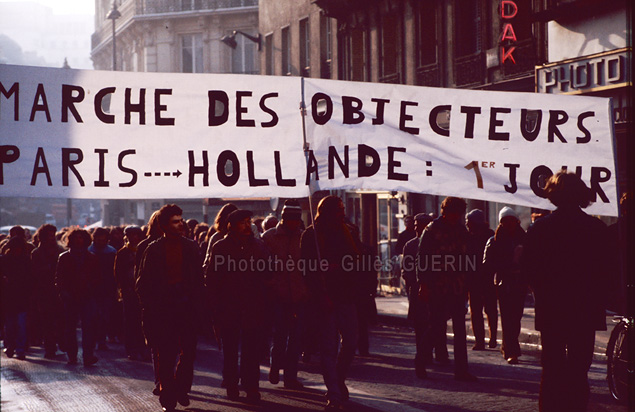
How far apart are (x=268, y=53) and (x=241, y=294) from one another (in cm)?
3195

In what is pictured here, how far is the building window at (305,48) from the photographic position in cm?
3684

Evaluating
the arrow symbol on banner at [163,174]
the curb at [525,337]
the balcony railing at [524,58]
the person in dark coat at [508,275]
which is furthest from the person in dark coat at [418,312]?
the balcony railing at [524,58]

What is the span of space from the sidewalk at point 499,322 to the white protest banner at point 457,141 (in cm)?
478

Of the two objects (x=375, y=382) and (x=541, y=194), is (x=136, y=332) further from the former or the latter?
(x=541, y=194)

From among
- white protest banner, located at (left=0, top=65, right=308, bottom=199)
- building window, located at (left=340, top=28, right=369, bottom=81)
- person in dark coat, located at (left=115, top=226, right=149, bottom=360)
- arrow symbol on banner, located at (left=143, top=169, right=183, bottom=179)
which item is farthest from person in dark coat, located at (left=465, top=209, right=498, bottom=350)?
building window, located at (left=340, top=28, right=369, bottom=81)

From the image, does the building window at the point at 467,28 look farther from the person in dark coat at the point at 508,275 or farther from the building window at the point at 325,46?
the person in dark coat at the point at 508,275

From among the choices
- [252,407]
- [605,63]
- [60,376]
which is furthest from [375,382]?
[605,63]

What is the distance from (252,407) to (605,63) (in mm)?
12677

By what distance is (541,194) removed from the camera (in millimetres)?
8766

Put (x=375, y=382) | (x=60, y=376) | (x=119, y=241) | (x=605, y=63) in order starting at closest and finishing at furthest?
1. (x=375, y=382)
2. (x=60, y=376)
3. (x=119, y=241)
4. (x=605, y=63)

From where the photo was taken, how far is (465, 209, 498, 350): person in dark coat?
1369 centimetres

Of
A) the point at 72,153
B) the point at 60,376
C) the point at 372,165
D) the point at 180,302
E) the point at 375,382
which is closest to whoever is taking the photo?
the point at 72,153

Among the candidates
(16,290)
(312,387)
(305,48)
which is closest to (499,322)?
(312,387)

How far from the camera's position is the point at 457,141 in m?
8.79
